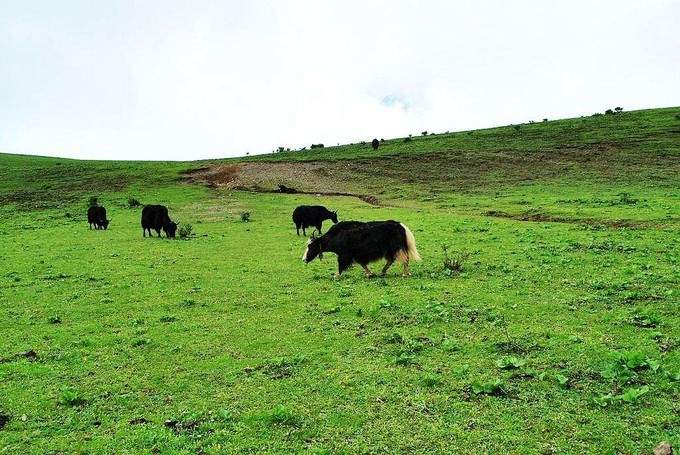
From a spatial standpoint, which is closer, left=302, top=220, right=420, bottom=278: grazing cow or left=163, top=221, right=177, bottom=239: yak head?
left=302, top=220, right=420, bottom=278: grazing cow

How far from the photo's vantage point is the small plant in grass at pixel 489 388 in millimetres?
8680

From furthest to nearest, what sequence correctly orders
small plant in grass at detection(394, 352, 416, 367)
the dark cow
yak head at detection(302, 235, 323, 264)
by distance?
the dark cow < yak head at detection(302, 235, 323, 264) < small plant in grass at detection(394, 352, 416, 367)

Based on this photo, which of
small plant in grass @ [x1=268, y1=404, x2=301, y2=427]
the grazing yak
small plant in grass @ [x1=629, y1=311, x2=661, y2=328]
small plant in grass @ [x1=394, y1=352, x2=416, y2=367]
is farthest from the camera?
the grazing yak

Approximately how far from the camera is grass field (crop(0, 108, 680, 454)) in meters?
7.81

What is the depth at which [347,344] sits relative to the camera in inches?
446

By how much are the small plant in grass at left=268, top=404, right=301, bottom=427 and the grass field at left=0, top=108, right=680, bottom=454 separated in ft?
0.07

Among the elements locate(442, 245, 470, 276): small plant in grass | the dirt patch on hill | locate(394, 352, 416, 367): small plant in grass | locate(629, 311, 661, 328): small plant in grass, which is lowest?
locate(394, 352, 416, 367): small plant in grass

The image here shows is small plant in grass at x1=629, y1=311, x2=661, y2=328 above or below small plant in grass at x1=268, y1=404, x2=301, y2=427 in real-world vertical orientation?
above

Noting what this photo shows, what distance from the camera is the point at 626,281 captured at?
1477cm

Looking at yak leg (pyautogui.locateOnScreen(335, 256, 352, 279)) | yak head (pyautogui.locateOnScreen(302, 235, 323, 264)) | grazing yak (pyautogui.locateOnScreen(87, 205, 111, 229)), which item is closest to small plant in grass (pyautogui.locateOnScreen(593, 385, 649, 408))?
yak leg (pyautogui.locateOnScreen(335, 256, 352, 279))

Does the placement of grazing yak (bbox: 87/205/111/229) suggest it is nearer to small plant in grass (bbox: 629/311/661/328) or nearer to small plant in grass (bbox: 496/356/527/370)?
small plant in grass (bbox: 496/356/527/370)

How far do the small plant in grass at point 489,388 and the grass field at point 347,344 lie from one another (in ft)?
0.10

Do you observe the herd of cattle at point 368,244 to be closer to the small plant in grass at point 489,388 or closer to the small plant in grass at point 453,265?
the small plant in grass at point 453,265

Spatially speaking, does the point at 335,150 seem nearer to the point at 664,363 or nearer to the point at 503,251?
the point at 503,251
